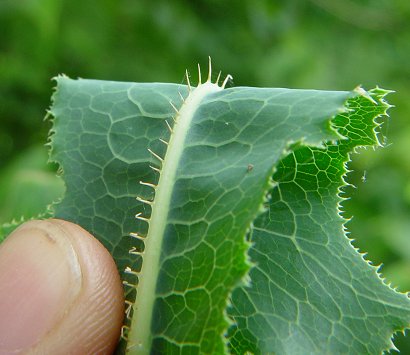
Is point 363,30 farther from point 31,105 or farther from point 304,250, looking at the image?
point 304,250

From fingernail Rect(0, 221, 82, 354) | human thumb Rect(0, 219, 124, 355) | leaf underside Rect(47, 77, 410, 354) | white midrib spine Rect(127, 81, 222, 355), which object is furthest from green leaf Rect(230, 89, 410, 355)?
fingernail Rect(0, 221, 82, 354)

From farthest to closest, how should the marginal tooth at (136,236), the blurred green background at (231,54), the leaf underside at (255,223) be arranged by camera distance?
the blurred green background at (231,54) → the marginal tooth at (136,236) → the leaf underside at (255,223)

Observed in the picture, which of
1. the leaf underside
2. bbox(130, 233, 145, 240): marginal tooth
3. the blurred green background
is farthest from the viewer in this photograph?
the blurred green background

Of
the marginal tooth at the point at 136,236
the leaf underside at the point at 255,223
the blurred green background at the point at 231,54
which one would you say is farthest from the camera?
the blurred green background at the point at 231,54

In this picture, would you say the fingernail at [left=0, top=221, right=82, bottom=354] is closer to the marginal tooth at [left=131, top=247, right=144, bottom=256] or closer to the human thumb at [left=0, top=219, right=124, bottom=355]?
the human thumb at [left=0, top=219, right=124, bottom=355]

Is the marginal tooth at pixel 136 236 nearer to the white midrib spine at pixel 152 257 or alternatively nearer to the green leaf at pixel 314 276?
the white midrib spine at pixel 152 257

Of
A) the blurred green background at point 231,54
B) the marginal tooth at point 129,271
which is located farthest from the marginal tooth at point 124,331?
the blurred green background at point 231,54

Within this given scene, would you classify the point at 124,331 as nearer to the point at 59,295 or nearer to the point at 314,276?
the point at 59,295
